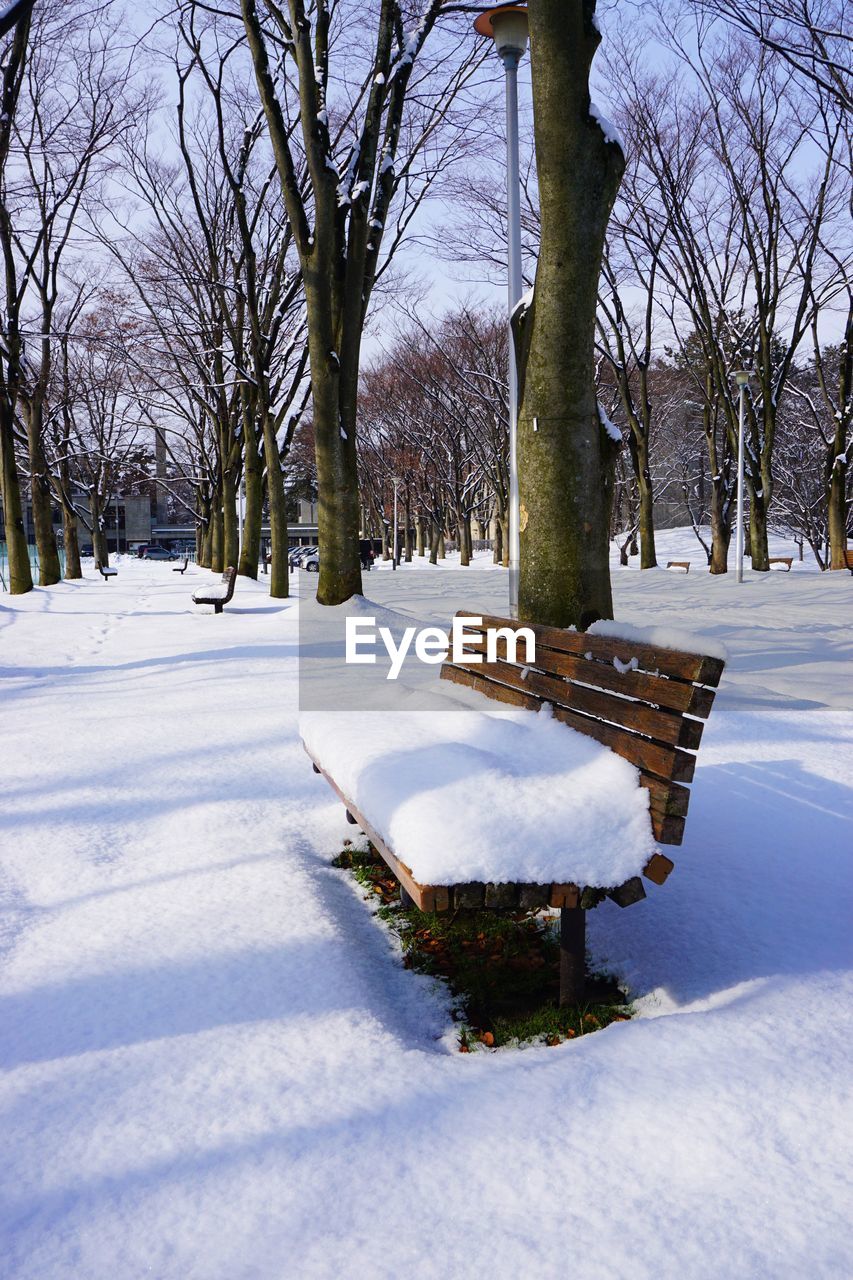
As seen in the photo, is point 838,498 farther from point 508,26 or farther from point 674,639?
point 674,639

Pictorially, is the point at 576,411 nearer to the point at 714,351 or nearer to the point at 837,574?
the point at 837,574

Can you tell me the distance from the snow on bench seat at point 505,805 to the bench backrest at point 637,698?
63mm

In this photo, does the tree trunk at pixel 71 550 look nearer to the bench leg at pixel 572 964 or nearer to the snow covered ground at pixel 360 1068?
the snow covered ground at pixel 360 1068

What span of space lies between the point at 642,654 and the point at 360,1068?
1422 millimetres

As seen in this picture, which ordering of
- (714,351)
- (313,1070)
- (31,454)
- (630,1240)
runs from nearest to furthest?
(630,1240), (313,1070), (31,454), (714,351)

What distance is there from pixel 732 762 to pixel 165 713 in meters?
3.80

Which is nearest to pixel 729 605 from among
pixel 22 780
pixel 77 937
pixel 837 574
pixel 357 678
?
pixel 837 574

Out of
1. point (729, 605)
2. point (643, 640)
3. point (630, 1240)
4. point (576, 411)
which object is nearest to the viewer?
point (630, 1240)

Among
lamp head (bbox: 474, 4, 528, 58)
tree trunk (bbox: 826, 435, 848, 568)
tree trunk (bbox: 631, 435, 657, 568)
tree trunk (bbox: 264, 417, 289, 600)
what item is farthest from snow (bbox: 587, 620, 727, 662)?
tree trunk (bbox: 631, 435, 657, 568)

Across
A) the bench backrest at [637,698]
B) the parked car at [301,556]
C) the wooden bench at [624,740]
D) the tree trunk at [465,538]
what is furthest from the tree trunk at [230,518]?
the parked car at [301,556]

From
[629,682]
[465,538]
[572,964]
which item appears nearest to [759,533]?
[465,538]

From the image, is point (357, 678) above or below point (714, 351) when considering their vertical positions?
below

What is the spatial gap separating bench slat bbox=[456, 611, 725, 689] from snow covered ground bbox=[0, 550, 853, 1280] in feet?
3.05

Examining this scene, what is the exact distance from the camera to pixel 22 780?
5059 mm
